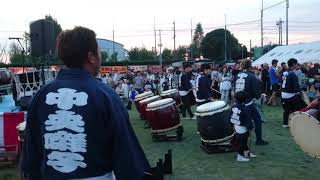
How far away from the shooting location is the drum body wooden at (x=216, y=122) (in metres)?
9.10

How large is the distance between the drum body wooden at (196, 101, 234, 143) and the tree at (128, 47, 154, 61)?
80905 millimetres

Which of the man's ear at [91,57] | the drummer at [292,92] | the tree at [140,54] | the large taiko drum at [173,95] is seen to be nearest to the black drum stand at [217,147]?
the drummer at [292,92]

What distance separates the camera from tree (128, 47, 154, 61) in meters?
91.0

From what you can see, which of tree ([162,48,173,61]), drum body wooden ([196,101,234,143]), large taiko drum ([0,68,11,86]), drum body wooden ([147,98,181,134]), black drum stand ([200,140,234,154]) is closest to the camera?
drum body wooden ([196,101,234,143])

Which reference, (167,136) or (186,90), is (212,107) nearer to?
(167,136)

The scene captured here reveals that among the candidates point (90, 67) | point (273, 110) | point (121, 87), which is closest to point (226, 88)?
point (273, 110)

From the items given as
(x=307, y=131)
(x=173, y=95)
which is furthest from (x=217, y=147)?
(x=173, y=95)

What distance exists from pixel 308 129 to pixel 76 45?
13.9ft

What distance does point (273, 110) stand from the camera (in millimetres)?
16875

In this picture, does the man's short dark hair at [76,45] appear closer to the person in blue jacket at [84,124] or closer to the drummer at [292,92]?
the person in blue jacket at [84,124]

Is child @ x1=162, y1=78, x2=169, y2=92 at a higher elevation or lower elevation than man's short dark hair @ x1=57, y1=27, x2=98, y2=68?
lower

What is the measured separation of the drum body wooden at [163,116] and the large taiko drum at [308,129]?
180 inches

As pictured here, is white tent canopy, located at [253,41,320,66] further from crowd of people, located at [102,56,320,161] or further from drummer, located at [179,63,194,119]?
drummer, located at [179,63,194,119]

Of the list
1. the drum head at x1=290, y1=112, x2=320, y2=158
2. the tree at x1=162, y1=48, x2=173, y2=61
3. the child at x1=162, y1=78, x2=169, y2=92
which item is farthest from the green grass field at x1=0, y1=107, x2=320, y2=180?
the tree at x1=162, y1=48, x2=173, y2=61
